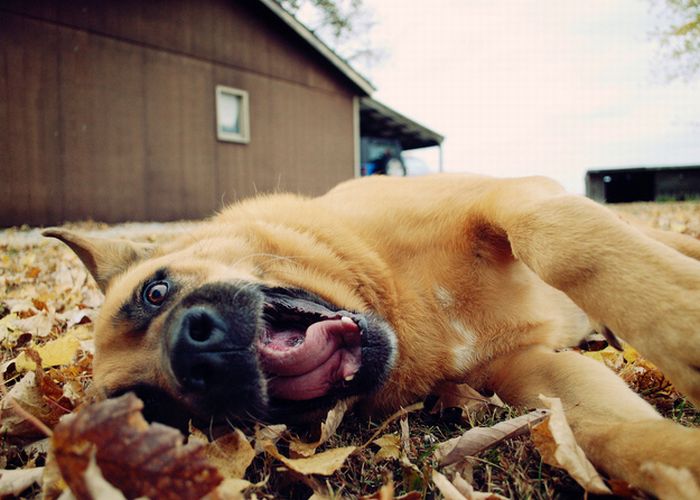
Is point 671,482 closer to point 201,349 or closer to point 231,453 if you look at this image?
point 231,453

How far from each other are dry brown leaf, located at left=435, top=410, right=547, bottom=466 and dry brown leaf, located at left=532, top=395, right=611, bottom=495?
4.6 inches

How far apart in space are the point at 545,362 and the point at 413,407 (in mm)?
593

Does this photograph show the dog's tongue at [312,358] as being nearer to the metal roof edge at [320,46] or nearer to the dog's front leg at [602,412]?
the dog's front leg at [602,412]

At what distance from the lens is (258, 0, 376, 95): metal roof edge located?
15672mm

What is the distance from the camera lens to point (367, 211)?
8.88 feet

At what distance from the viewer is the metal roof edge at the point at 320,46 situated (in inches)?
617

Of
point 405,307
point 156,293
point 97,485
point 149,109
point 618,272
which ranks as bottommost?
point 97,485

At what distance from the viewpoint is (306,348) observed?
1884 millimetres

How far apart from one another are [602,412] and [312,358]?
40.0 inches

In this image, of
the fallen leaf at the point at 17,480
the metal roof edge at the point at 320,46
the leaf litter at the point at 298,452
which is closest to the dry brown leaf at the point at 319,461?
the leaf litter at the point at 298,452

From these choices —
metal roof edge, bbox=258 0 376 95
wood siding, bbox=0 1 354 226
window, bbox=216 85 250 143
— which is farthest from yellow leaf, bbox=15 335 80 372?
metal roof edge, bbox=258 0 376 95

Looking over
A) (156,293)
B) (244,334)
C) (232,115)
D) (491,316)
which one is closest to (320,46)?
(232,115)

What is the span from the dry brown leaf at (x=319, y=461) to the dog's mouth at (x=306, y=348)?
0.28 metres

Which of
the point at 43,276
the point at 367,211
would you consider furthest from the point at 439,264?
the point at 43,276
